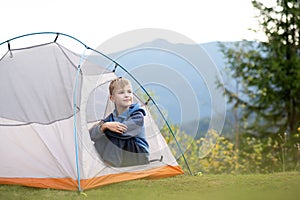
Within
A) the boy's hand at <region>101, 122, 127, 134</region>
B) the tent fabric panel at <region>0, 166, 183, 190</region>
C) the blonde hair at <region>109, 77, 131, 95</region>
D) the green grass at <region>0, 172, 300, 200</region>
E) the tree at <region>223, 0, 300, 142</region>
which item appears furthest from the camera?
the tree at <region>223, 0, 300, 142</region>

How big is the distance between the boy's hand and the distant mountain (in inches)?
13.9

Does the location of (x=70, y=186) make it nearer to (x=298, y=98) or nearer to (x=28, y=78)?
(x=28, y=78)

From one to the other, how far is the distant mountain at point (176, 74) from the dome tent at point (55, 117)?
Result: 11.8 inches

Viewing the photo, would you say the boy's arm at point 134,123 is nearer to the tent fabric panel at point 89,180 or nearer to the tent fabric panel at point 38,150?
the tent fabric panel at point 89,180

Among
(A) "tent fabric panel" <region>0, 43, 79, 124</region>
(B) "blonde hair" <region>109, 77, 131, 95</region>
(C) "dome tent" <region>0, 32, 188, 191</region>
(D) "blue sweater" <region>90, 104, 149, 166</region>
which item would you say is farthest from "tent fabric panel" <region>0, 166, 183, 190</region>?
(B) "blonde hair" <region>109, 77, 131, 95</region>

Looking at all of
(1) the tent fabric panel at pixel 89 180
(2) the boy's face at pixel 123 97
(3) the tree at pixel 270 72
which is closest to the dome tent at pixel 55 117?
(1) the tent fabric panel at pixel 89 180

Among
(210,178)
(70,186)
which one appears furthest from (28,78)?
(210,178)

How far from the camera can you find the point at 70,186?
362cm

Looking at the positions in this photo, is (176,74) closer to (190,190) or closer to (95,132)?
(95,132)

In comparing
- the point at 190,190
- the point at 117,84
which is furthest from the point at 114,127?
the point at 190,190

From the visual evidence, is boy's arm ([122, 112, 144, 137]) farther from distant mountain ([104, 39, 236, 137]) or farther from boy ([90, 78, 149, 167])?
distant mountain ([104, 39, 236, 137])

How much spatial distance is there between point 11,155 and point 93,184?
0.77 meters

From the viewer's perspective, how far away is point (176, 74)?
3.73 metres

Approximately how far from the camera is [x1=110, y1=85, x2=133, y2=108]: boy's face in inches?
151
